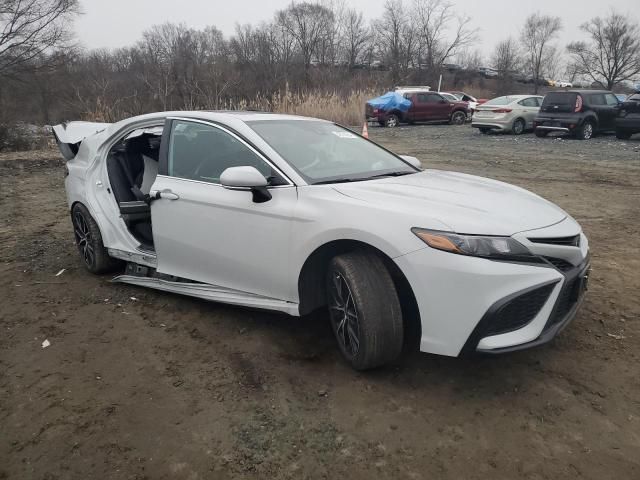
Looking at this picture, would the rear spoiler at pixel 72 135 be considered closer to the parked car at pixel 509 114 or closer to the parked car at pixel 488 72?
the parked car at pixel 509 114

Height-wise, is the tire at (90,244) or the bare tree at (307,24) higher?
the bare tree at (307,24)

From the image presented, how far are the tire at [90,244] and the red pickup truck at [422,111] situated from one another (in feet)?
56.0

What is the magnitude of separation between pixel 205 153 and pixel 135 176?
1.34 m

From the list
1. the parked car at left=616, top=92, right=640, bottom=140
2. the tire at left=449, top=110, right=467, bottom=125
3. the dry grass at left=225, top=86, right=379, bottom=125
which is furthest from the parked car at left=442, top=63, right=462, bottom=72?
the parked car at left=616, top=92, right=640, bottom=140

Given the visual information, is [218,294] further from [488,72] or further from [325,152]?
[488,72]

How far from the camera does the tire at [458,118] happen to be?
22516 mm

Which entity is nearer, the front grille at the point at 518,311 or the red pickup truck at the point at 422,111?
the front grille at the point at 518,311

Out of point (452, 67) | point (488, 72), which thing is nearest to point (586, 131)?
point (452, 67)

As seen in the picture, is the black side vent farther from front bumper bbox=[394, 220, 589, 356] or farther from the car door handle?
the car door handle

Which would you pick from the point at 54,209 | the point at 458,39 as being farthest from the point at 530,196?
the point at 458,39

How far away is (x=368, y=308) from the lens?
8.20 feet

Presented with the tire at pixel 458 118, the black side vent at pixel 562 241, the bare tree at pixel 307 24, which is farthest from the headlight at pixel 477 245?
the bare tree at pixel 307 24

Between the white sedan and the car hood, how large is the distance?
0.4 inches

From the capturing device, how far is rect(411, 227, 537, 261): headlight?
2309 mm
